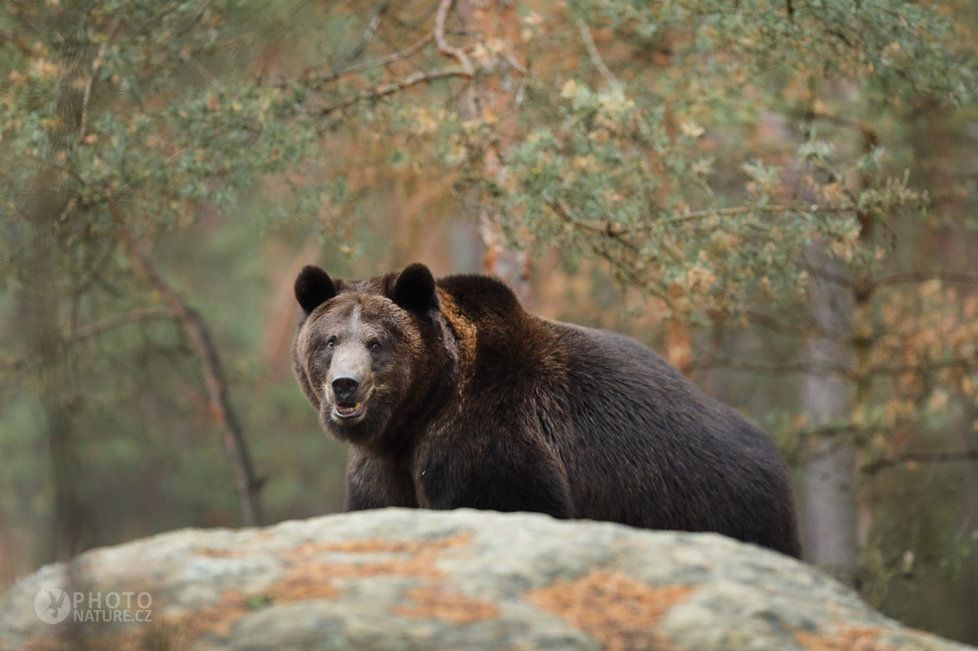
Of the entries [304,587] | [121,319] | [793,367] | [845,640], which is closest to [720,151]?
[793,367]

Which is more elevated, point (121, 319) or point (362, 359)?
point (121, 319)

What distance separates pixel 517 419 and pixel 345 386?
0.93m

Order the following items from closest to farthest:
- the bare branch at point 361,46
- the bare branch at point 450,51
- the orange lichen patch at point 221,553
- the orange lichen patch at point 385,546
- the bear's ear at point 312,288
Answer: the orange lichen patch at point 221,553 → the orange lichen patch at point 385,546 → the bear's ear at point 312,288 → the bare branch at point 450,51 → the bare branch at point 361,46

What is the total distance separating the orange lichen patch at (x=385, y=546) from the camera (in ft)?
15.5

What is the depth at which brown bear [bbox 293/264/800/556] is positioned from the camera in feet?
22.1

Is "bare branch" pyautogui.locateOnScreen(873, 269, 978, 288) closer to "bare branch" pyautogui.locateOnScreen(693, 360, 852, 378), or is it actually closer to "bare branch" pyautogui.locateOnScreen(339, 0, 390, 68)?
"bare branch" pyautogui.locateOnScreen(693, 360, 852, 378)

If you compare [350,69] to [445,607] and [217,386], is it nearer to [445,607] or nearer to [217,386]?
[217,386]

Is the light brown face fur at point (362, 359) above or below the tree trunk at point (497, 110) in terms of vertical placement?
below

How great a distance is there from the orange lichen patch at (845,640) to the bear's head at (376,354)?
3198mm

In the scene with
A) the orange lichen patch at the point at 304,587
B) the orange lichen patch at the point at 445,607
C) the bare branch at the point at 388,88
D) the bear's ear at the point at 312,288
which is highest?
the bare branch at the point at 388,88

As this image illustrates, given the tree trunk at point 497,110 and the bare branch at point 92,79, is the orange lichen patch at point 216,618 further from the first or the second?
the tree trunk at point 497,110

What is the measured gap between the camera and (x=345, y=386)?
6.84m

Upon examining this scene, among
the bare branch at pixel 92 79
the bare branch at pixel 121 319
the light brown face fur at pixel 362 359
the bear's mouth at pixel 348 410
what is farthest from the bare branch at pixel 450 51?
the bare branch at pixel 121 319

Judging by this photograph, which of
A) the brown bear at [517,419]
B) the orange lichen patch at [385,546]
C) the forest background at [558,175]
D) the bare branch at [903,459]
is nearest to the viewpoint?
the orange lichen patch at [385,546]
